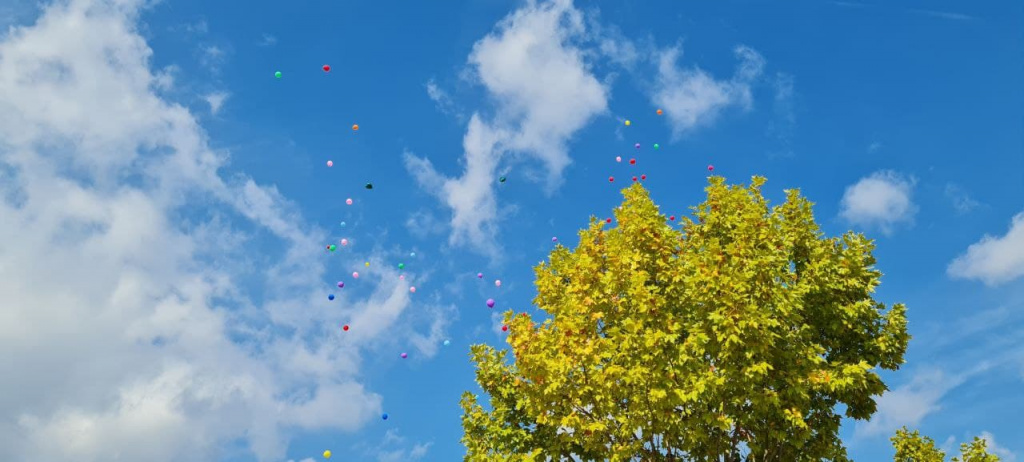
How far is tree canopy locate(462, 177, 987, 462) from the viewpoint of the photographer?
14.3 metres

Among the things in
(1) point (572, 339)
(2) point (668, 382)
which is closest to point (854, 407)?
(2) point (668, 382)

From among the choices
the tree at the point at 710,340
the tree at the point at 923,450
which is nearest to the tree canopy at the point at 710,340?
the tree at the point at 710,340

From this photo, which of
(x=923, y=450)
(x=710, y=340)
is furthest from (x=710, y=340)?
(x=923, y=450)

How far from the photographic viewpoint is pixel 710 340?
48.1 ft

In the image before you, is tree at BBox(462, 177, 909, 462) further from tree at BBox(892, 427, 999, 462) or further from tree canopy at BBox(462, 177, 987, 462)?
tree at BBox(892, 427, 999, 462)

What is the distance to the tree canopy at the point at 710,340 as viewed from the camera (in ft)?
46.9

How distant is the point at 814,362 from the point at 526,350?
6.60 m

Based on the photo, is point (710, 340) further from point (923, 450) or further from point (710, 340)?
point (923, 450)

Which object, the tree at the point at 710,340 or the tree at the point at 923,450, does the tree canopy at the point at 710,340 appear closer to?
the tree at the point at 710,340

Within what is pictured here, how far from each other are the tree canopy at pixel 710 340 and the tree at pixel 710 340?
4 centimetres

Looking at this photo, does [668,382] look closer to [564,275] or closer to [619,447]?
[619,447]

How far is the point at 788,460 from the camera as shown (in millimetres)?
15906

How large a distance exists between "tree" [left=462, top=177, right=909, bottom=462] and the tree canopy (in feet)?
0.12

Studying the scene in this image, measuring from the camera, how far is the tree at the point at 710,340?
14.3m
